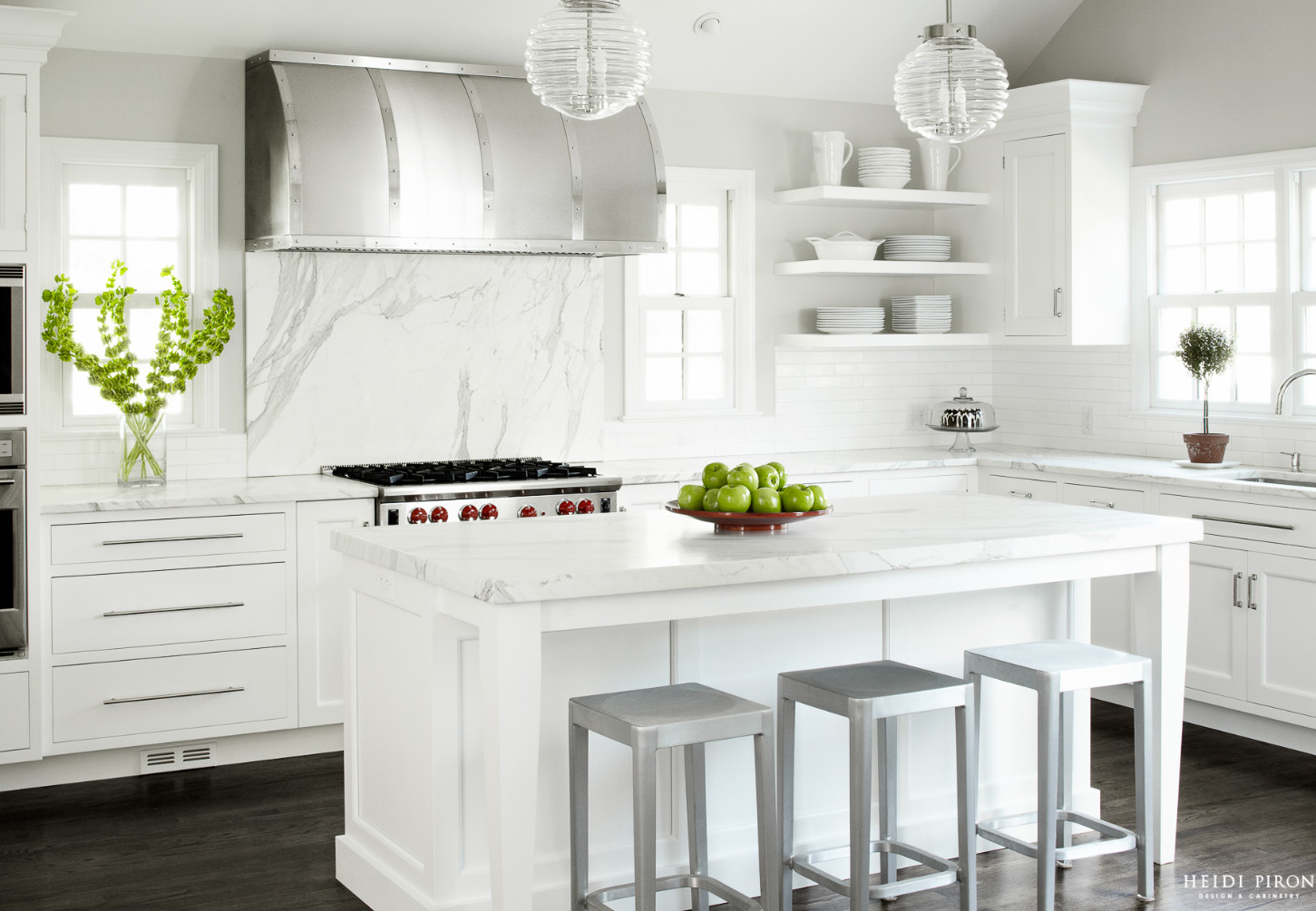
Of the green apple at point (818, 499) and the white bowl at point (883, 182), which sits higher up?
the white bowl at point (883, 182)

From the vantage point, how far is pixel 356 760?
3553 millimetres

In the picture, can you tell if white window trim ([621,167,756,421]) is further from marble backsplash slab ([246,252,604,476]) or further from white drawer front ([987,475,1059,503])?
white drawer front ([987,475,1059,503])

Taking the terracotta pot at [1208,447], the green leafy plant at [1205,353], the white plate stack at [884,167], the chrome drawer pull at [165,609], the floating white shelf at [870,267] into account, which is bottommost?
the chrome drawer pull at [165,609]

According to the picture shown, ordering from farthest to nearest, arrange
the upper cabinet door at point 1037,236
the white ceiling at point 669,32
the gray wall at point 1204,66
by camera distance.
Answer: the upper cabinet door at point 1037,236 → the gray wall at point 1204,66 → the white ceiling at point 669,32

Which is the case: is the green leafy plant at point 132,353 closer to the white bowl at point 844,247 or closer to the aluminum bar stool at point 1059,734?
the white bowl at point 844,247

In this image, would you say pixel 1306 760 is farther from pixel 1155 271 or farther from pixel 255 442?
pixel 255 442

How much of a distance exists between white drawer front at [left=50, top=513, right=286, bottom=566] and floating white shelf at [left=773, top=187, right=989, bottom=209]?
2.74 m

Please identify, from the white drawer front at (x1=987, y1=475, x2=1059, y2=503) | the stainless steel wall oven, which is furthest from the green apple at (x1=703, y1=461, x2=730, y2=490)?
the white drawer front at (x1=987, y1=475, x2=1059, y2=503)

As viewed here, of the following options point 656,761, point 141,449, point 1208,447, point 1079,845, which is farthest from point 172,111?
point 1208,447

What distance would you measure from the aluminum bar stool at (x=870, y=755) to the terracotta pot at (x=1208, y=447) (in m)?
2.52

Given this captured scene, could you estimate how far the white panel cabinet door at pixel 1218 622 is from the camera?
489 centimetres

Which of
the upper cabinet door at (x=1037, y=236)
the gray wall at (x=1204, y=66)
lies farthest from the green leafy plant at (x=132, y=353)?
the gray wall at (x=1204, y=66)

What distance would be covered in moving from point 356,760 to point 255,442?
6.77 feet

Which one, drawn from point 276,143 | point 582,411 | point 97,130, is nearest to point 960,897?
point 582,411
